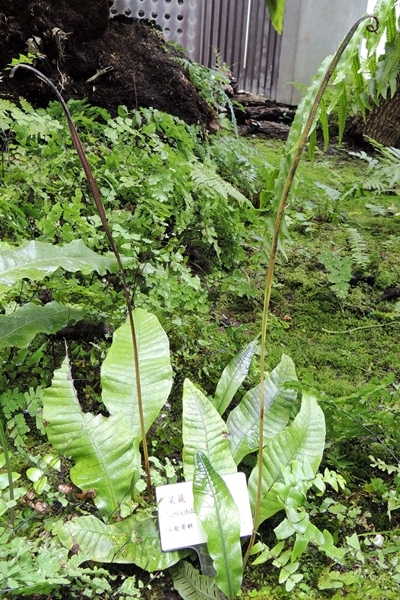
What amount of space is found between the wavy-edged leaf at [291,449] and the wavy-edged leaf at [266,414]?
0.18ft

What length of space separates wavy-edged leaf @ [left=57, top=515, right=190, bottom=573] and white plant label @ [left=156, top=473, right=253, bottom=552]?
0.04 meters

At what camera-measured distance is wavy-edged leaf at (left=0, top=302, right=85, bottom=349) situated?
1.33 meters

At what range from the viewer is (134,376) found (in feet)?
4.65

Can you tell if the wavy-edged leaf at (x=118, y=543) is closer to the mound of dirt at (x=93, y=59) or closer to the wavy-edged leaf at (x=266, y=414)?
the wavy-edged leaf at (x=266, y=414)

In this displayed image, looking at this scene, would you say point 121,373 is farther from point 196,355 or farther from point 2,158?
point 2,158

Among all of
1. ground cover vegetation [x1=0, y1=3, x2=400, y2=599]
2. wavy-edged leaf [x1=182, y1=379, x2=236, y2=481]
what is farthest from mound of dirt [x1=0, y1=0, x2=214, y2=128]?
wavy-edged leaf [x1=182, y1=379, x2=236, y2=481]

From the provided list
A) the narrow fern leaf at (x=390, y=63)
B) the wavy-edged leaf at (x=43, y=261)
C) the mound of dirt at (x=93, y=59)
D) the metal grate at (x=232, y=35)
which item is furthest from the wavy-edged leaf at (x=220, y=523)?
the metal grate at (x=232, y=35)

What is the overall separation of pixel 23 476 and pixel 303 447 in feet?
2.53

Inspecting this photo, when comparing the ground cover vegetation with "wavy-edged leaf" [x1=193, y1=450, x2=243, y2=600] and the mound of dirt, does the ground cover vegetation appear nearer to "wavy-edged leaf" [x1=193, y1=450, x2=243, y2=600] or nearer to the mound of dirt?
"wavy-edged leaf" [x1=193, y1=450, x2=243, y2=600]

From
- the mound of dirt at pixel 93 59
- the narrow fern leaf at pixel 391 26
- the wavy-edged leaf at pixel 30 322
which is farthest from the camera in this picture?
the mound of dirt at pixel 93 59

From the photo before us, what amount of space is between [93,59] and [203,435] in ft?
9.67

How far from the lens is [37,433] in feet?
4.78

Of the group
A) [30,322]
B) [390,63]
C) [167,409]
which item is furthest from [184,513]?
[390,63]

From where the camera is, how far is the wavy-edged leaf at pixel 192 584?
109 centimetres
